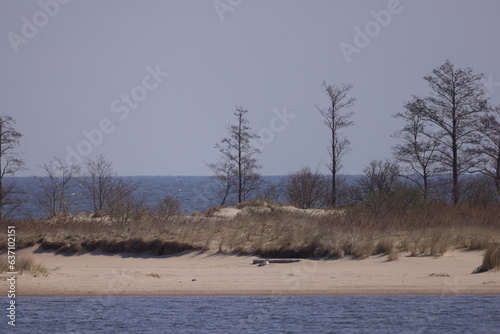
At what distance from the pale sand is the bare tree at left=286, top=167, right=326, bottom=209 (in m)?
18.5

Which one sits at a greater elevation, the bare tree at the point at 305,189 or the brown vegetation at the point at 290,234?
the bare tree at the point at 305,189

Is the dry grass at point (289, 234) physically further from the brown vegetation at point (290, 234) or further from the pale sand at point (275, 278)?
the pale sand at point (275, 278)

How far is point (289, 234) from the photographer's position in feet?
77.5

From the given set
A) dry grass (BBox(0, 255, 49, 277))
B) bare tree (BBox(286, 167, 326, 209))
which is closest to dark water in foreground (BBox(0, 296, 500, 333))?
dry grass (BBox(0, 255, 49, 277))

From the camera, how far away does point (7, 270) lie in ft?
68.9

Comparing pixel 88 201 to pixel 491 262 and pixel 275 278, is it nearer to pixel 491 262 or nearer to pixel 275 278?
pixel 275 278

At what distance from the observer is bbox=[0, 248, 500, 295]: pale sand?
18.9 metres

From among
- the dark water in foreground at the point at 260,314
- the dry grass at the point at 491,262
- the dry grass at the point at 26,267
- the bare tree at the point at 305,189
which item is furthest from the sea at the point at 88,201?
the dry grass at the point at 491,262

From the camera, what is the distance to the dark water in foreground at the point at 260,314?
1523 cm

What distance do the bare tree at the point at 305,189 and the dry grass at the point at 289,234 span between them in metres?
12.7

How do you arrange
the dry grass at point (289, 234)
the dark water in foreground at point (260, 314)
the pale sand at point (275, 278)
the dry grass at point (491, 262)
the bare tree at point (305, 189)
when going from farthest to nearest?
the bare tree at point (305, 189) → the dry grass at point (289, 234) → the dry grass at point (491, 262) → the pale sand at point (275, 278) → the dark water in foreground at point (260, 314)

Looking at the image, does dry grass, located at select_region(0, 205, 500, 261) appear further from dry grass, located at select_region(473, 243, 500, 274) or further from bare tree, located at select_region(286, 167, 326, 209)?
bare tree, located at select_region(286, 167, 326, 209)

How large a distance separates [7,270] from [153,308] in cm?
594

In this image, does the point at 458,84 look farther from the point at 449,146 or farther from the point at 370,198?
the point at 370,198
